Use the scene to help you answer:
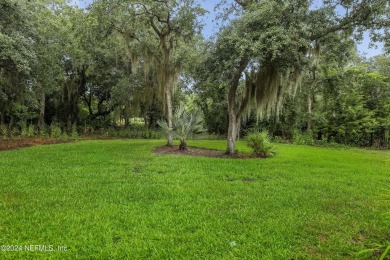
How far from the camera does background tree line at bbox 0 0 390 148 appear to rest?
8062 mm

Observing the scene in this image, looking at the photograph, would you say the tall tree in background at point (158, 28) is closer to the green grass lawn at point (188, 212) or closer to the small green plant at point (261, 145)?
the small green plant at point (261, 145)

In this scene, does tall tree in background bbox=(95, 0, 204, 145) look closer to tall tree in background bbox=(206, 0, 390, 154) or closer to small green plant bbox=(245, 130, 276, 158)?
tall tree in background bbox=(206, 0, 390, 154)

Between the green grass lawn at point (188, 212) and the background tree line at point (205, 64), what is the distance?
3832mm

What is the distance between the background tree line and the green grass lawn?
3.83 m

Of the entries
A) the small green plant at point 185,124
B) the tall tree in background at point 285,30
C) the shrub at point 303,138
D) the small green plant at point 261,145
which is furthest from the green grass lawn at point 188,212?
the shrub at point 303,138

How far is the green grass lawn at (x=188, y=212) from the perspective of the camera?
2.94 meters

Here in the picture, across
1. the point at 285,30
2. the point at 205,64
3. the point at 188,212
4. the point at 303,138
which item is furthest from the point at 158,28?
the point at 303,138

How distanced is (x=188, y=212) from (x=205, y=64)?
6.26 m

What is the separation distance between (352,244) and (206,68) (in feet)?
23.2

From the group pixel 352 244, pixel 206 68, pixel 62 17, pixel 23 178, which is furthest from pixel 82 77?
pixel 352 244

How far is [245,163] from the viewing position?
8195 mm

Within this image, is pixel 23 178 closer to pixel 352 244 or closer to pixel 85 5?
pixel 352 244

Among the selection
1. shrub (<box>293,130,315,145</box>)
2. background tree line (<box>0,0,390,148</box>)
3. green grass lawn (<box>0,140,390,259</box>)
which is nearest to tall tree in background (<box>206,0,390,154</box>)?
background tree line (<box>0,0,390,148</box>)

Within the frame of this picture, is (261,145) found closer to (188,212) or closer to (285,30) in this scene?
(285,30)
